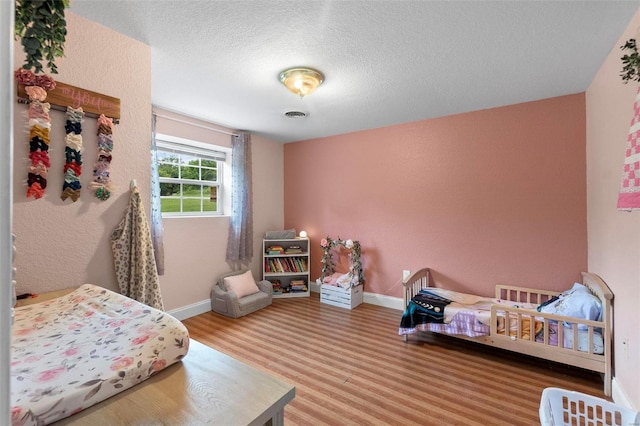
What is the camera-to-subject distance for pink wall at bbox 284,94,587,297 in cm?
271

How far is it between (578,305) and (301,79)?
276cm

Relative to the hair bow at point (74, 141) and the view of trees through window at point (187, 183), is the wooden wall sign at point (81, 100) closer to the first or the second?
the hair bow at point (74, 141)

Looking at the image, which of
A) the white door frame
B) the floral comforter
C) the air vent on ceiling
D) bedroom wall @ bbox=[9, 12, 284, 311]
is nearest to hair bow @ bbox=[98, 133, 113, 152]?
bedroom wall @ bbox=[9, 12, 284, 311]

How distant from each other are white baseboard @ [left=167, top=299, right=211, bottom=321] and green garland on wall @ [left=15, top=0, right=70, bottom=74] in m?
3.17

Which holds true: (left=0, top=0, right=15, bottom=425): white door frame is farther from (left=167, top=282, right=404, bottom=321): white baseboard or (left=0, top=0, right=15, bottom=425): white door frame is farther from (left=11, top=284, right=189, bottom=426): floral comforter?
(left=167, top=282, right=404, bottom=321): white baseboard

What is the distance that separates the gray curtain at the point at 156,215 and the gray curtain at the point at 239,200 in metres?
0.95

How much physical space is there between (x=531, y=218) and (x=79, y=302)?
3678 mm

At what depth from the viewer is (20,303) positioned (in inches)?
53.3

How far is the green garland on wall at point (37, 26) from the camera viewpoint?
1.93 ft

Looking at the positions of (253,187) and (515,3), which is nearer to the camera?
(515,3)

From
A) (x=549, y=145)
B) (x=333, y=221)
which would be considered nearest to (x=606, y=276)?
(x=549, y=145)

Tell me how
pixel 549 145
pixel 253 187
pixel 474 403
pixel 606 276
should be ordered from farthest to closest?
pixel 253 187 → pixel 549 145 → pixel 606 276 → pixel 474 403

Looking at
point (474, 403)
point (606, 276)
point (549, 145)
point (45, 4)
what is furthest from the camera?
point (549, 145)

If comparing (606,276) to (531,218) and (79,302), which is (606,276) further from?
(79,302)
